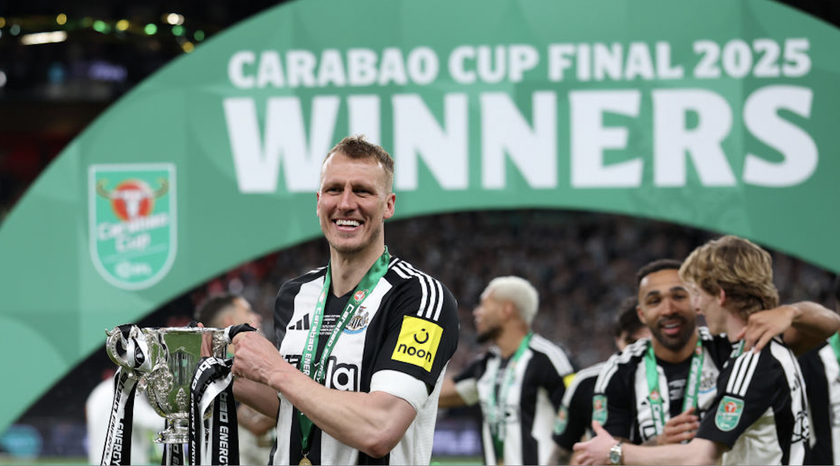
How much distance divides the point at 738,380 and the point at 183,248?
15.5 feet

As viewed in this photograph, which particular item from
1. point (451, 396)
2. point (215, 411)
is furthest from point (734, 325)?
point (451, 396)

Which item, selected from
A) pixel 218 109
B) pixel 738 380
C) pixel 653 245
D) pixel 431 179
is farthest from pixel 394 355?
pixel 653 245

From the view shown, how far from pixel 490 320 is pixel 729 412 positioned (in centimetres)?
268

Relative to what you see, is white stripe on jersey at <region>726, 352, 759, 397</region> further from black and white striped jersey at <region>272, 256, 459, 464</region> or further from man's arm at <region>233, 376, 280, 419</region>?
man's arm at <region>233, 376, 280, 419</region>

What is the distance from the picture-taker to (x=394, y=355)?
2.19 meters

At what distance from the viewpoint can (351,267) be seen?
7.80 feet

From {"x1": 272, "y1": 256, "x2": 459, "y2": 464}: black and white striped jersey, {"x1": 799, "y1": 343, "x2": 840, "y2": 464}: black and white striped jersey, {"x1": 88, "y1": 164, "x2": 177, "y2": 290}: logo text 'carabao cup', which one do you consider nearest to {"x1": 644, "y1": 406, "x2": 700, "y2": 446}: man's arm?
{"x1": 799, "y1": 343, "x2": 840, "y2": 464}: black and white striped jersey

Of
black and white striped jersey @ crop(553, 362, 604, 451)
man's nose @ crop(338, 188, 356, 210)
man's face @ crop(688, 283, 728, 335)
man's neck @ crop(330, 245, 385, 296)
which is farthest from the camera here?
black and white striped jersey @ crop(553, 362, 604, 451)

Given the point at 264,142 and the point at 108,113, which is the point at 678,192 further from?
the point at 108,113

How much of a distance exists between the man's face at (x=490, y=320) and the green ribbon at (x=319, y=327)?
10.5ft

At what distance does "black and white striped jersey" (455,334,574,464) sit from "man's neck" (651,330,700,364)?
1.59 m

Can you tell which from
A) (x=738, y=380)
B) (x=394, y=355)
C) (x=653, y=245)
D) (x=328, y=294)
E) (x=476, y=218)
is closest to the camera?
(x=394, y=355)

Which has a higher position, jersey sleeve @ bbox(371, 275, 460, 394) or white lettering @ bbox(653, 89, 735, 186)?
white lettering @ bbox(653, 89, 735, 186)

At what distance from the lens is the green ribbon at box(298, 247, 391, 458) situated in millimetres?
2268
